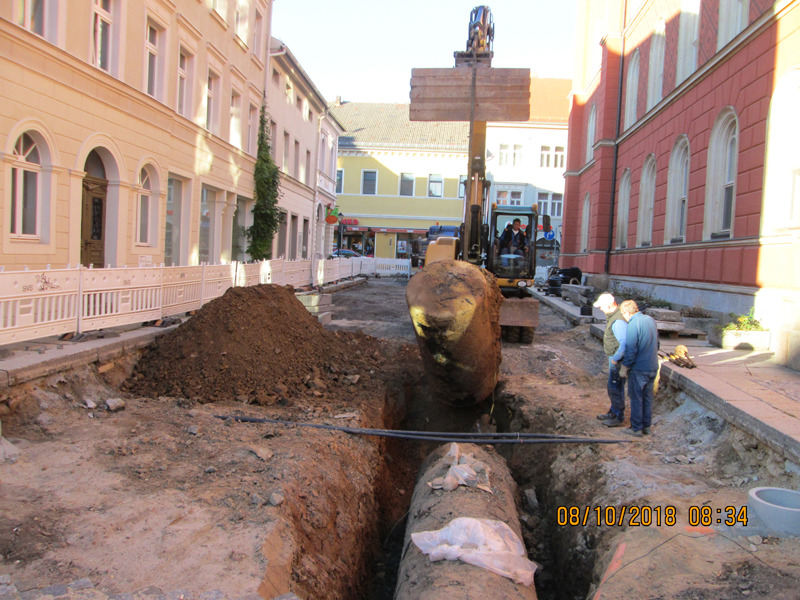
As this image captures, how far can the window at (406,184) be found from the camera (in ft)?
131

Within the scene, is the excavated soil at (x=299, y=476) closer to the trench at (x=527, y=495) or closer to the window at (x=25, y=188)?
the trench at (x=527, y=495)

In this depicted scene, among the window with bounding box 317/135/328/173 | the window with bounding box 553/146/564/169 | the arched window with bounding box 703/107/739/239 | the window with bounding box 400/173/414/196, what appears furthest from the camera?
the window with bounding box 400/173/414/196

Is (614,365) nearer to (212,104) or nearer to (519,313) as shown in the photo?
(519,313)

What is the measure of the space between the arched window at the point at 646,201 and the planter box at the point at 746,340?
7.97m

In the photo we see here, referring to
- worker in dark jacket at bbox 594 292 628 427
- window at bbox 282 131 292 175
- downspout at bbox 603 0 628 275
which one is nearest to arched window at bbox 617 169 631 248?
downspout at bbox 603 0 628 275

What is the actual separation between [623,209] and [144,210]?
13.9 m

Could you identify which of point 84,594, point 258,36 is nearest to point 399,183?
point 258,36

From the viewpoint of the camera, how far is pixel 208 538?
3.36m

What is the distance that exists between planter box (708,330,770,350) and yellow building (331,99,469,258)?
31.4 m

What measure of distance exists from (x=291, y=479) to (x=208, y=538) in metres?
0.92

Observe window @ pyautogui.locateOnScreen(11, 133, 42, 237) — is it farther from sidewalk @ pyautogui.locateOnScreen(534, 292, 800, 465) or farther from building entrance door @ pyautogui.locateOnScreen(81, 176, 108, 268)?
sidewalk @ pyautogui.locateOnScreen(534, 292, 800, 465)

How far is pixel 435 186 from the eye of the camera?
3981 cm

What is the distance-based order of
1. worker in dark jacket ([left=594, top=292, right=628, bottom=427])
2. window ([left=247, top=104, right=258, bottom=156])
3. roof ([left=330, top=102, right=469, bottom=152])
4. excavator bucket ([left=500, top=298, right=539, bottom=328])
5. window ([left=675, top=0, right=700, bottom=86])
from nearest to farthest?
worker in dark jacket ([left=594, top=292, right=628, bottom=427])
excavator bucket ([left=500, top=298, right=539, bottom=328])
window ([left=675, top=0, right=700, bottom=86])
window ([left=247, top=104, right=258, bottom=156])
roof ([left=330, top=102, right=469, bottom=152])

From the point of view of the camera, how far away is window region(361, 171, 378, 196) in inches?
1580
